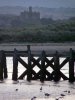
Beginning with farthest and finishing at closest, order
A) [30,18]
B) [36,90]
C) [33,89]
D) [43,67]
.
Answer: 1. [30,18]
2. [43,67]
3. [33,89]
4. [36,90]

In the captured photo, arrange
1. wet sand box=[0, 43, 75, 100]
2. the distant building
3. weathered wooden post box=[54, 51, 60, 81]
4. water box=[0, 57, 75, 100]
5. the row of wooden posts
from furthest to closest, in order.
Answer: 1. the distant building
2. weathered wooden post box=[54, 51, 60, 81]
3. the row of wooden posts
4. water box=[0, 57, 75, 100]
5. wet sand box=[0, 43, 75, 100]

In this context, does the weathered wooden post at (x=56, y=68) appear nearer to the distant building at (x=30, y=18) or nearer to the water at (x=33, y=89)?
the water at (x=33, y=89)

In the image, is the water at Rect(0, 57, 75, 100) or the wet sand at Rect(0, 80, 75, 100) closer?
the wet sand at Rect(0, 80, 75, 100)

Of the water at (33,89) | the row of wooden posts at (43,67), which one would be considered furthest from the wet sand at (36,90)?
the row of wooden posts at (43,67)

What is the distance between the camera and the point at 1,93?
29.9 meters

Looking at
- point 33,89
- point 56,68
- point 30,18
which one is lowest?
point 30,18

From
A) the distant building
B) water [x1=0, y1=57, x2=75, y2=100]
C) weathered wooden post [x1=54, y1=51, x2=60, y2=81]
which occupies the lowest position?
the distant building

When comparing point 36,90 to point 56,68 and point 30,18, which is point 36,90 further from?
point 30,18

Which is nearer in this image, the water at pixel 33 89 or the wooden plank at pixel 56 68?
the water at pixel 33 89

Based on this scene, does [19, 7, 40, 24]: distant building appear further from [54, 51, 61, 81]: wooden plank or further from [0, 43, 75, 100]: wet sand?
[0, 43, 75, 100]: wet sand

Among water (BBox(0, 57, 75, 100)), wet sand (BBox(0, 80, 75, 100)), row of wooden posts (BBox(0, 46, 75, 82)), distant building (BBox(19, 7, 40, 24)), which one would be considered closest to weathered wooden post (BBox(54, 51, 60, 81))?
row of wooden posts (BBox(0, 46, 75, 82))

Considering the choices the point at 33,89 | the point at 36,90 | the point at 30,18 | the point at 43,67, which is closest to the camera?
the point at 36,90

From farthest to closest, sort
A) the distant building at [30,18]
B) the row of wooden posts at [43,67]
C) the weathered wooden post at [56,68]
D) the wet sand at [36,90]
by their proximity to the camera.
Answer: the distant building at [30,18], the weathered wooden post at [56,68], the row of wooden posts at [43,67], the wet sand at [36,90]

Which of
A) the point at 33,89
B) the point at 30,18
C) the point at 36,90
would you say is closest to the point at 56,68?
the point at 33,89
